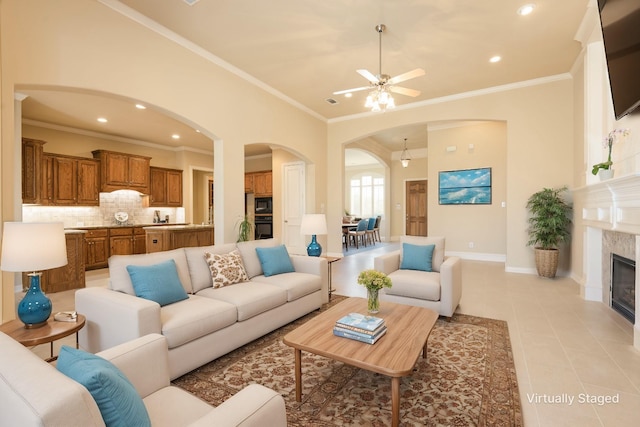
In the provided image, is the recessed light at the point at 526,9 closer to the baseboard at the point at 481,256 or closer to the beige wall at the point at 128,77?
the beige wall at the point at 128,77

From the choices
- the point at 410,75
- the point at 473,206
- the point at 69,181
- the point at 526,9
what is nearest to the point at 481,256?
the point at 473,206

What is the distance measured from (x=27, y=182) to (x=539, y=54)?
8548 millimetres

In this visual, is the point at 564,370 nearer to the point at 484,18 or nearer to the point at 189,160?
the point at 484,18

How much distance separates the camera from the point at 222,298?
2.69m

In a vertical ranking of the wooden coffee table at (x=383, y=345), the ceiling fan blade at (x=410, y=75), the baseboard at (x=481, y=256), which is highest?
the ceiling fan blade at (x=410, y=75)

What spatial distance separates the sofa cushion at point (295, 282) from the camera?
3133 mm

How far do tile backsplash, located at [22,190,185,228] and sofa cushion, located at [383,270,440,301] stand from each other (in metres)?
6.60

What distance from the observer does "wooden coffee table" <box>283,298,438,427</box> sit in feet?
5.36

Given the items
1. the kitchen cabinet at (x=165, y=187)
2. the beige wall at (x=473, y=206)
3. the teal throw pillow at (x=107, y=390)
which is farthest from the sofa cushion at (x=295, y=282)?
the kitchen cabinet at (x=165, y=187)

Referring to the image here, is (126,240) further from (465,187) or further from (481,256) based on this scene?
(481,256)

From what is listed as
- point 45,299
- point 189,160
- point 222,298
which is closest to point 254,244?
point 222,298

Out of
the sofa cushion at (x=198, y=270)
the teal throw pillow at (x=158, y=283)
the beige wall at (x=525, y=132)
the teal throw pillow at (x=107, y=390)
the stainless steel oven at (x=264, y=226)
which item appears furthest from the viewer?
the stainless steel oven at (x=264, y=226)

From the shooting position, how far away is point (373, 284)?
93.7 inches

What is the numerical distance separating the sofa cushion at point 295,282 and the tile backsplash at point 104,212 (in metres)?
5.40
